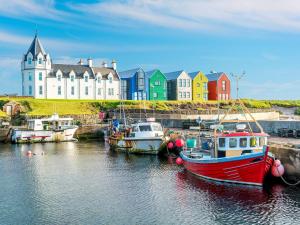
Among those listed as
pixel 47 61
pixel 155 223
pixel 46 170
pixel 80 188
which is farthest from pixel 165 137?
pixel 47 61

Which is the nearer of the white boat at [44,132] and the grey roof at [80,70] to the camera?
the white boat at [44,132]

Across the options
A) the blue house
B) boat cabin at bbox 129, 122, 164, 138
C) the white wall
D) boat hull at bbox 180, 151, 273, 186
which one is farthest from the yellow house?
boat hull at bbox 180, 151, 273, 186

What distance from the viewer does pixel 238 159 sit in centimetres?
2505

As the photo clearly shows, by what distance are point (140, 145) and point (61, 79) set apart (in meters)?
38.9

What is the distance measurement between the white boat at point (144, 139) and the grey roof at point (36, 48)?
125ft

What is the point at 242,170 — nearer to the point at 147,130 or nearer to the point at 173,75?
the point at 147,130

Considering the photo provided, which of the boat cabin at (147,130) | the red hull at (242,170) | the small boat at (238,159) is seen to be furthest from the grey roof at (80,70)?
the red hull at (242,170)

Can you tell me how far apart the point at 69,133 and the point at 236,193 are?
35134 mm

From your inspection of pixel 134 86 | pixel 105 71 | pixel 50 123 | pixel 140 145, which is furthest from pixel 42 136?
pixel 105 71

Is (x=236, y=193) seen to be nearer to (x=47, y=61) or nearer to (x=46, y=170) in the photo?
(x=46, y=170)

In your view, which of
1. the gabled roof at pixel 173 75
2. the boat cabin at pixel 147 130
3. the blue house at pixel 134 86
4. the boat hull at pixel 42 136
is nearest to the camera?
the boat cabin at pixel 147 130

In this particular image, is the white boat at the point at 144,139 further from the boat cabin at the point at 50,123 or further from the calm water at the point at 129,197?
the boat cabin at the point at 50,123

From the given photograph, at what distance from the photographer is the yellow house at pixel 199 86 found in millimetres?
85500

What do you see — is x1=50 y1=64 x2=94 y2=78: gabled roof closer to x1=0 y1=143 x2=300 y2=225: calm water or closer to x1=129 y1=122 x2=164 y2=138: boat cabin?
x1=129 y1=122 x2=164 y2=138: boat cabin
